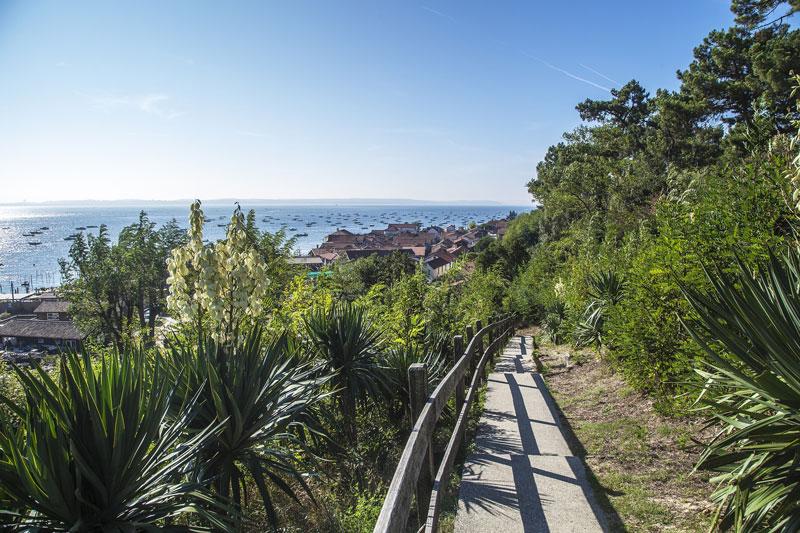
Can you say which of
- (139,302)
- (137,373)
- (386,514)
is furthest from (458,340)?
(139,302)

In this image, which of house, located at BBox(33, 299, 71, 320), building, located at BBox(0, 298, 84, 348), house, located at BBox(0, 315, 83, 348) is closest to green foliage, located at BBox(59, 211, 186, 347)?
building, located at BBox(0, 298, 84, 348)

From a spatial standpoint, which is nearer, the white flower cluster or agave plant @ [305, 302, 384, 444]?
the white flower cluster

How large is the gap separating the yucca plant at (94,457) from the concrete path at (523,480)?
75.9 inches

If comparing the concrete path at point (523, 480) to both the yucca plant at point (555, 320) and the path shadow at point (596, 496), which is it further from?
the yucca plant at point (555, 320)

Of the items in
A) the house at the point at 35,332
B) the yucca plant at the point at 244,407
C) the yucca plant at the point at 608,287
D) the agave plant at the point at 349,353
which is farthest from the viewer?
the house at the point at 35,332

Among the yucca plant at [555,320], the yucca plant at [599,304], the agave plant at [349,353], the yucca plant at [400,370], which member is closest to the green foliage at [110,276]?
the yucca plant at [555,320]

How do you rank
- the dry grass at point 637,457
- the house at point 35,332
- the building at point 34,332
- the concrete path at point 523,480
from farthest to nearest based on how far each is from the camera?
the house at point 35,332 → the building at point 34,332 → the dry grass at point 637,457 → the concrete path at point 523,480

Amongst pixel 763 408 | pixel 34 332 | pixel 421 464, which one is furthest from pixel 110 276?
pixel 763 408

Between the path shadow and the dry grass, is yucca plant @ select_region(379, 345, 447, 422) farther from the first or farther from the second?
the dry grass

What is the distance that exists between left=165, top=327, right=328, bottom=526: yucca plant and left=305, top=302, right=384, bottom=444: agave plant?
1003 millimetres

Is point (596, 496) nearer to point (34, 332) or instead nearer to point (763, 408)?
point (763, 408)

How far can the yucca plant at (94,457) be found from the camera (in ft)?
8.19

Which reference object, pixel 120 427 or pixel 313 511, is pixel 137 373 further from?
pixel 313 511

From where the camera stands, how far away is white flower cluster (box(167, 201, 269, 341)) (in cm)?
452
